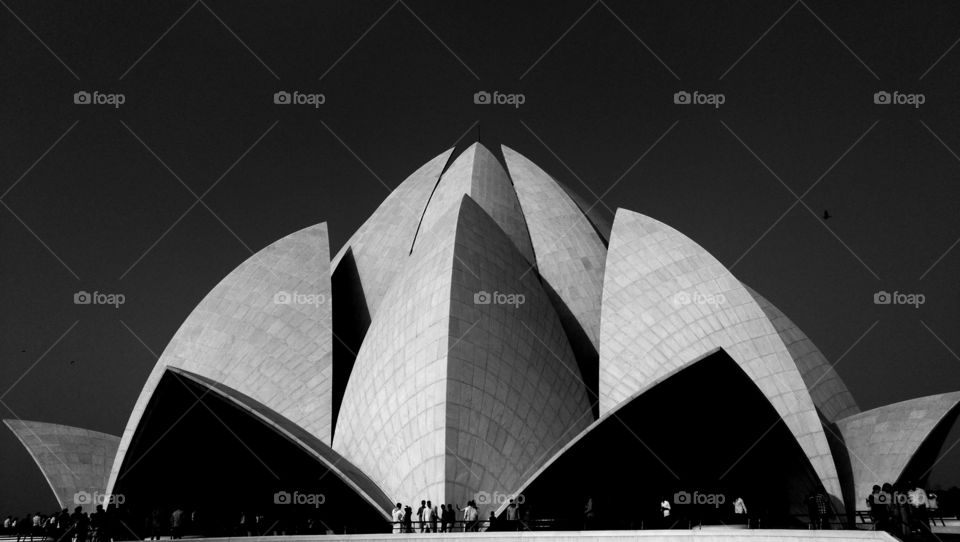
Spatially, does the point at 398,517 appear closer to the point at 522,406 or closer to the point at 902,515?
the point at 522,406

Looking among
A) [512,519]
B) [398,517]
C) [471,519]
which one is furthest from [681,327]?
[398,517]

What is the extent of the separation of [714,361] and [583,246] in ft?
35.8

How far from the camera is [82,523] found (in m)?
15.4

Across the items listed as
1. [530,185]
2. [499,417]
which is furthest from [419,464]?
[530,185]

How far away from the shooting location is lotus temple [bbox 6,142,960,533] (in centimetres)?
1903

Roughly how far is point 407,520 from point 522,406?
14.8ft

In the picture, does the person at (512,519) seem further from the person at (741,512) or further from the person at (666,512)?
the person at (741,512)

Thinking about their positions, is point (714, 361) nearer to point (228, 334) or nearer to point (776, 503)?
point (776, 503)

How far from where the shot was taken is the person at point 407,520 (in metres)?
17.2

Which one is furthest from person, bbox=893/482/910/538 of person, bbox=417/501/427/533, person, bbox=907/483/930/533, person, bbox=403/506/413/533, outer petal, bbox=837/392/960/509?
person, bbox=403/506/413/533

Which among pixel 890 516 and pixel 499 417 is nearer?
pixel 890 516

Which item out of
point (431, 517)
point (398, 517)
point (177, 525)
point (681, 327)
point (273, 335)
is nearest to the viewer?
point (177, 525)

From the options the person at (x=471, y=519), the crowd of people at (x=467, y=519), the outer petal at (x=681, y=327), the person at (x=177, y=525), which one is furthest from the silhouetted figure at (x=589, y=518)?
the person at (x=177, y=525)

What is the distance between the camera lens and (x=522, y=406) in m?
20.6
